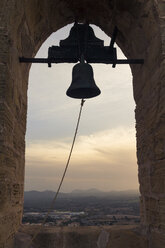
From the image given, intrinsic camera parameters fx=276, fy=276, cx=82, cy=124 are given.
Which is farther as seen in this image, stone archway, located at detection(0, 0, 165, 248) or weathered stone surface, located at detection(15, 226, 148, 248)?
weathered stone surface, located at detection(15, 226, 148, 248)

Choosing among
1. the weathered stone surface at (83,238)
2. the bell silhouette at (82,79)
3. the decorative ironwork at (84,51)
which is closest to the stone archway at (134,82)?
the weathered stone surface at (83,238)

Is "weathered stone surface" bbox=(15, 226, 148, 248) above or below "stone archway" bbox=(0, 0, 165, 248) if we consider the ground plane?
below

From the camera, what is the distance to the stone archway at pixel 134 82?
90.0 inches

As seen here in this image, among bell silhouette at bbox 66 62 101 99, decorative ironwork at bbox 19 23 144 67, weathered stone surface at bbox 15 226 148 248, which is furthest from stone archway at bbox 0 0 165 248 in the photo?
bell silhouette at bbox 66 62 101 99

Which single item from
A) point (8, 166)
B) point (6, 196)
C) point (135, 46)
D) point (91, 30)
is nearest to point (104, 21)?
point (91, 30)

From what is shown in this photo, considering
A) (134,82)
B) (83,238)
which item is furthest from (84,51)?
(83,238)

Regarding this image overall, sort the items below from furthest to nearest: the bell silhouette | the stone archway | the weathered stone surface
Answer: the bell silhouette → the weathered stone surface → the stone archway

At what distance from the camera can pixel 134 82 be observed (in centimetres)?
328

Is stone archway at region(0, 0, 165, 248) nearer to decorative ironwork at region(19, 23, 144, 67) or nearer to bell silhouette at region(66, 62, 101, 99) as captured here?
decorative ironwork at region(19, 23, 144, 67)

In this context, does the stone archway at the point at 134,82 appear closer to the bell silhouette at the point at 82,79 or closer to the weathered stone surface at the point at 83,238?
the weathered stone surface at the point at 83,238

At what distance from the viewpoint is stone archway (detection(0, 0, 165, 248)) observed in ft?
7.50

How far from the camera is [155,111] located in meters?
2.53

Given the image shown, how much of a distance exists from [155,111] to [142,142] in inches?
20.8

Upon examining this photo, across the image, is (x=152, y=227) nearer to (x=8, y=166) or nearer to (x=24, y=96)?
(x=8, y=166)
